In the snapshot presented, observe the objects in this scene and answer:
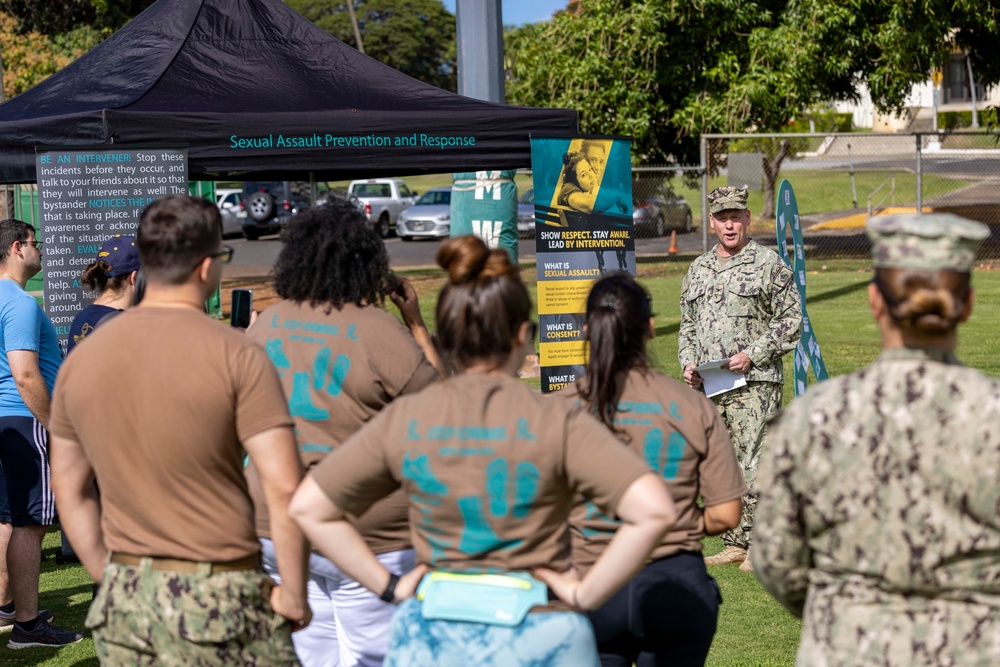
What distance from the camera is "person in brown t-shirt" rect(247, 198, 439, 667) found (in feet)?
11.4

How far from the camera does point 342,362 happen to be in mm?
3473

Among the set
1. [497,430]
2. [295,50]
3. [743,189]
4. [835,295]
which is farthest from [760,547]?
[835,295]

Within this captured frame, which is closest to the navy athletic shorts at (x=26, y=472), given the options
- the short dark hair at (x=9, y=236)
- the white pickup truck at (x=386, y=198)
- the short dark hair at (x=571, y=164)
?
the short dark hair at (x=9, y=236)

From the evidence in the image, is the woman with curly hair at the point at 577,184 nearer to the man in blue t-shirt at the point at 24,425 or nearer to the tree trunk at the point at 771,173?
the man in blue t-shirt at the point at 24,425

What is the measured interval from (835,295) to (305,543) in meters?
16.3

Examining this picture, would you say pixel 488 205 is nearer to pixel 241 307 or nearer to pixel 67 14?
pixel 241 307

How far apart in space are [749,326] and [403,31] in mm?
58022

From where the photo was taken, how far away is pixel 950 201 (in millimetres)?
31500

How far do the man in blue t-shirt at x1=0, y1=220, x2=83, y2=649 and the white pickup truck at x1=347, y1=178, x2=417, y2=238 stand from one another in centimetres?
2872

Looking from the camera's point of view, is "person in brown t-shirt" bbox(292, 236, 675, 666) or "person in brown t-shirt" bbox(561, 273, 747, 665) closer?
"person in brown t-shirt" bbox(292, 236, 675, 666)

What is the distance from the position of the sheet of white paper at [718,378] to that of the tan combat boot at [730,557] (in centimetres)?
97

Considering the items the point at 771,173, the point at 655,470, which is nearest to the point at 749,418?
the point at 655,470

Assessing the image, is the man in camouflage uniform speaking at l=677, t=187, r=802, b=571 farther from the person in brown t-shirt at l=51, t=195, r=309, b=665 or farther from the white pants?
the person in brown t-shirt at l=51, t=195, r=309, b=665

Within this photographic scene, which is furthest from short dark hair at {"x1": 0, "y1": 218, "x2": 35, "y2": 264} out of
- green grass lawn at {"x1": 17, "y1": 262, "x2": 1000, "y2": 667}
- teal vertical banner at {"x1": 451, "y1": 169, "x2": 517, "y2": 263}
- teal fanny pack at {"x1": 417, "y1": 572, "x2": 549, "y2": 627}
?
teal vertical banner at {"x1": 451, "y1": 169, "x2": 517, "y2": 263}
